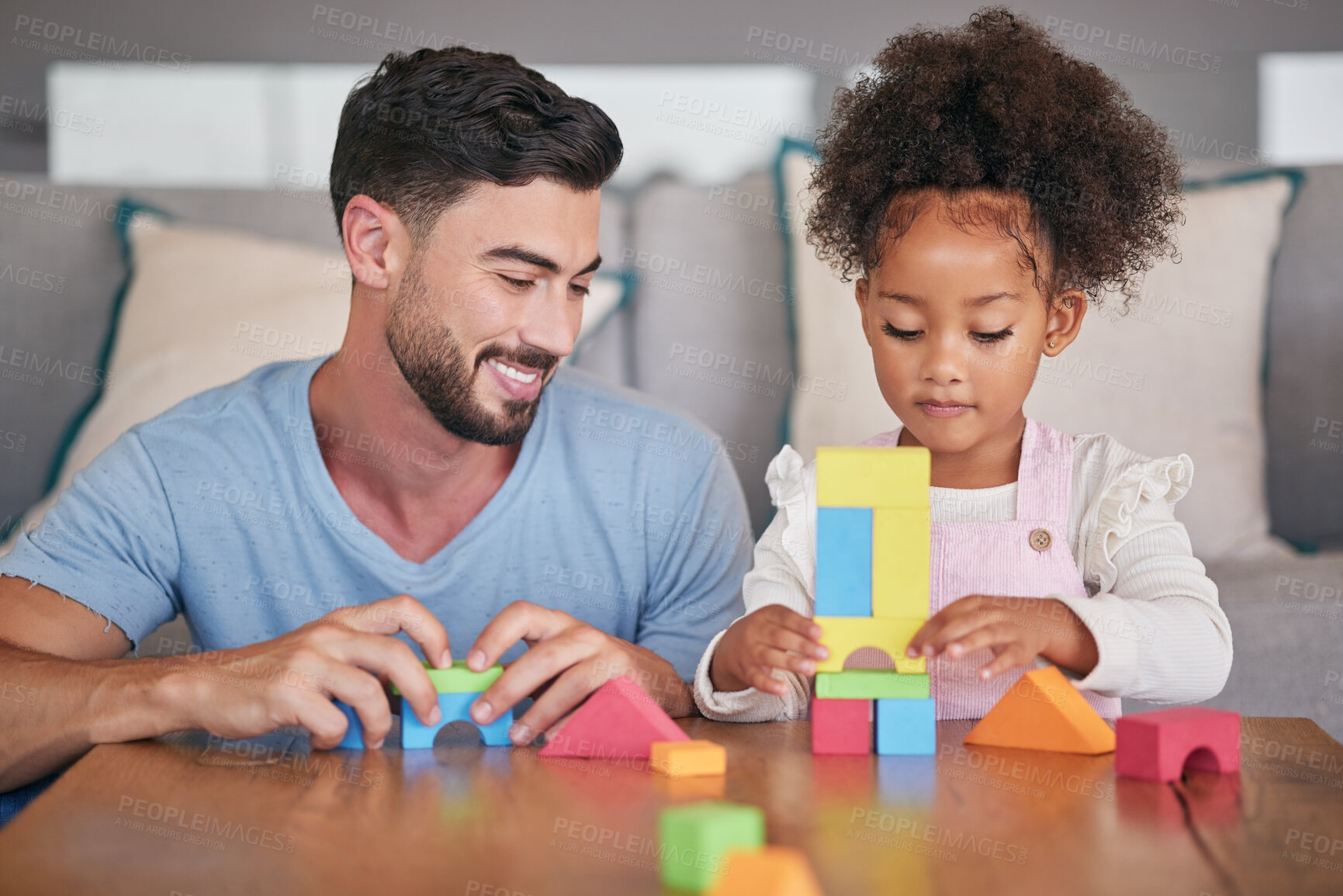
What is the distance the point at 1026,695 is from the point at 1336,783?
0.69 feet

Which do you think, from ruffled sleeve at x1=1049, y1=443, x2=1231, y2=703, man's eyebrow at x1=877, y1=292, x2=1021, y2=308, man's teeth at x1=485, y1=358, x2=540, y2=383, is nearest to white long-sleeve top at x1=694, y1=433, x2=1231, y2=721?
ruffled sleeve at x1=1049, y1=443, x2=1231, y2=703

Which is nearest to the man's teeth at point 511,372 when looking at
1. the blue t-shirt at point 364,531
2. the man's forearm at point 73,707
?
the blue t-shirt at point 364,531

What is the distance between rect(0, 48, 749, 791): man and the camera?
1386 millimetres

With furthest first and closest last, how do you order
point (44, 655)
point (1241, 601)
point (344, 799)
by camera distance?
1. point (1241, 601)
2. point (44, 655)
3. point (344, 799)

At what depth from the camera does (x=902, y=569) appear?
37.1 inches

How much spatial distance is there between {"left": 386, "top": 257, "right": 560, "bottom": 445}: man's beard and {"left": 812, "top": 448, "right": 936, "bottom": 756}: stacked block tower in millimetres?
583

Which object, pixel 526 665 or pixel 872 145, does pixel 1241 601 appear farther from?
pixel 526 665

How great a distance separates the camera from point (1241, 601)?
175 centimetres

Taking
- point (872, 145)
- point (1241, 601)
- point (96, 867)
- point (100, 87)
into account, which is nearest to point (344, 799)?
point (96, 867)

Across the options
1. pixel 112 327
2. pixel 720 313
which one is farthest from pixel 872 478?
pixel 112 327

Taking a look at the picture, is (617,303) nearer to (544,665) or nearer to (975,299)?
(975,299)

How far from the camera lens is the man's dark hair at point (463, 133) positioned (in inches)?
55.7

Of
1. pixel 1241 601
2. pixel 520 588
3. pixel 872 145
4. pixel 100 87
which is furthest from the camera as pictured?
pixel 100 87

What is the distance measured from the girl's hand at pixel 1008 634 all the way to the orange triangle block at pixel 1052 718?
31 millimetres
